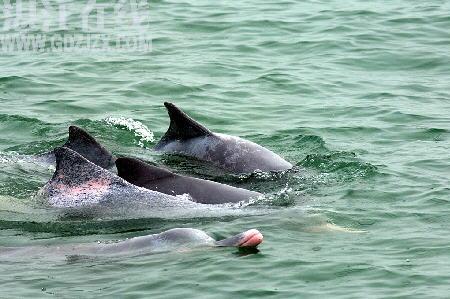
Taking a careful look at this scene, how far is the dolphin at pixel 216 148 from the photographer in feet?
40.7

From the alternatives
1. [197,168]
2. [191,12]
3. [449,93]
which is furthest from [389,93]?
[191,12]

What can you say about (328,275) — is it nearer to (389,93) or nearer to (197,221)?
(197,221)

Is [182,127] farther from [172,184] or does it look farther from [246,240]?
[246,240]

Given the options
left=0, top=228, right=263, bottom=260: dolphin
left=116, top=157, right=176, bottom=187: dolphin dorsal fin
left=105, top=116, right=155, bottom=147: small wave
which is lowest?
left=105, top=116, right=155, bottom=147: small wave

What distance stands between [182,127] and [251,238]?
3703mm

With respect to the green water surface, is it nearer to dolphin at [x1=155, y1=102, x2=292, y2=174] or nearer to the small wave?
the small wave

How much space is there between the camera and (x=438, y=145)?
13844 millimetres

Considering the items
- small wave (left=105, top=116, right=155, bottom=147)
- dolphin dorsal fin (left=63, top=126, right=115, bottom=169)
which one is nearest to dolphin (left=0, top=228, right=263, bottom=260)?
dolphin dorsal fin (left=63, top=126, right=115, bottom=169)

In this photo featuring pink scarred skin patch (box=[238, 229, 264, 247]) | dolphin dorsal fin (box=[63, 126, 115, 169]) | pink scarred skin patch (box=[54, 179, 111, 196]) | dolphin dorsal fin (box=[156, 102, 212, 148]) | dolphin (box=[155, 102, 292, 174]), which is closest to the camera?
pink scarred skin patch (box=[238, 229, 264, 247])

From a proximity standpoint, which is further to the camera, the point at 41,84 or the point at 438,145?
the point at 41,84

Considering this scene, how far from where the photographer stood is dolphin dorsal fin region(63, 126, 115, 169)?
1209 cm

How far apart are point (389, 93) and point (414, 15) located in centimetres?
508

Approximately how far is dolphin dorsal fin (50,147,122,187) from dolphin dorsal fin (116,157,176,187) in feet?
0.82

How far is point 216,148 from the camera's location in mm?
12664
